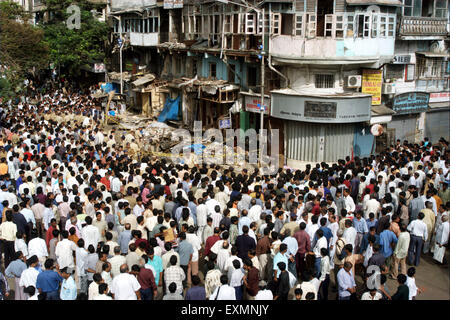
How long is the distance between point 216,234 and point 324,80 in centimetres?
1345

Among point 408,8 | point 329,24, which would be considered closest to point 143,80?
point 329,24

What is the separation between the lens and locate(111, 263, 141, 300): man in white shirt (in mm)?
8617

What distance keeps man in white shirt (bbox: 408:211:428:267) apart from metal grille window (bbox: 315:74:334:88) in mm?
11413

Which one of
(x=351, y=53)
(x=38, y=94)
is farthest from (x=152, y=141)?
(x=38, y=94)

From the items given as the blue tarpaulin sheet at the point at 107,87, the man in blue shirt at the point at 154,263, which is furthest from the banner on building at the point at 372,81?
the blue tarpaulin sheet at the point at 107,87

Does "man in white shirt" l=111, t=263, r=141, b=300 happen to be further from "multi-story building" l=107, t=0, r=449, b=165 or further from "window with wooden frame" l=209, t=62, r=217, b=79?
"window with wooden frame" l=209, t=62, r=217, b=79

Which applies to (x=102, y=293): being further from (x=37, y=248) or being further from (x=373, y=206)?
(x=373, y=206)

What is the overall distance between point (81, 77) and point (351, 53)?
1264 inches

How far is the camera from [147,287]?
9.12m

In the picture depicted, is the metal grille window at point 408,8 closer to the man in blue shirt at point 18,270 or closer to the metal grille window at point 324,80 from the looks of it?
the metal grille window at point 324,80

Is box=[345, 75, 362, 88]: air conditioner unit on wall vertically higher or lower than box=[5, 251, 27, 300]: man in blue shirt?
higher

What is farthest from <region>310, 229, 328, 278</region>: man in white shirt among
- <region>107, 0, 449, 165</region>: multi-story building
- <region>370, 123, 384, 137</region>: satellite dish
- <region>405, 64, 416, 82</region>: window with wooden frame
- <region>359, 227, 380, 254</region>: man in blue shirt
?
<region>405, 64, 416, 82</region>: window with wooden frame

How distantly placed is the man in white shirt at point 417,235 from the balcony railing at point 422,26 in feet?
45.9

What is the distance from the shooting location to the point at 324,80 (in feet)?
72.1
